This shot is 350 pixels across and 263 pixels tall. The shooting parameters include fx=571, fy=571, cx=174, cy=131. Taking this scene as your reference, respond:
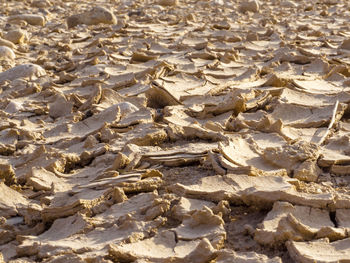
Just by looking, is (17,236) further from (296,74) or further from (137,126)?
(296,74)

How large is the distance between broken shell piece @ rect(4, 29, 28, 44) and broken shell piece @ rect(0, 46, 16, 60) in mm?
479

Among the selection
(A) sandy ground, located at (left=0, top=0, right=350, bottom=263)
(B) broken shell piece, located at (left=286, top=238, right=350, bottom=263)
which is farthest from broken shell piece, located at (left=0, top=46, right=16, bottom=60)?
(B) broken shell piece, located at (left=286, top=238, right=350, bottom=263)

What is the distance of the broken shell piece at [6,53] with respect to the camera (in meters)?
3.56

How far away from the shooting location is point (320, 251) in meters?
1.23

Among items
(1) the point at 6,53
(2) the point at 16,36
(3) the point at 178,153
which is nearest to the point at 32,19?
(2) the point at 16,36

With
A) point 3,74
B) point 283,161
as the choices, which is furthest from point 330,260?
point 3,74

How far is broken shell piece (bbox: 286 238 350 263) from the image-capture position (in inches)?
47.1

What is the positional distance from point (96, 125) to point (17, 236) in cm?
82

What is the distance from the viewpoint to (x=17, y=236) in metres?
1.40

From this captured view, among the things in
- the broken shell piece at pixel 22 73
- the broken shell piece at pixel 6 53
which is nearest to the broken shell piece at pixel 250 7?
the broken shell piece at pixel 6 53

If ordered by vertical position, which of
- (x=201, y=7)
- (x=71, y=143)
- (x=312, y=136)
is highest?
(x=312, y=136)

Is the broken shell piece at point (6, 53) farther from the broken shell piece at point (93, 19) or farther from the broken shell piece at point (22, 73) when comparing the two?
the broken shell piece at point (93, 19)

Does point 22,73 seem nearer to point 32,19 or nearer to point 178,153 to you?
point 178,153

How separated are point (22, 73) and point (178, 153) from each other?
1552 mm
